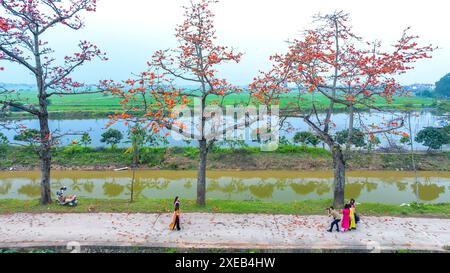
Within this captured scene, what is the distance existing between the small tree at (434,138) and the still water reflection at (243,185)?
2.33 m

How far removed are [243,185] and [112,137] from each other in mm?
9213

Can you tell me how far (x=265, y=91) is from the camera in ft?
37.7

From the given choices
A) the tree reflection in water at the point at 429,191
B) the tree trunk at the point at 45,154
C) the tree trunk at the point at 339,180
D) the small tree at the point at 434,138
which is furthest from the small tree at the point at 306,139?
the tree trunk at the point at 45,154

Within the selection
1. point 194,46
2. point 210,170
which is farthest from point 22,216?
point 210,170

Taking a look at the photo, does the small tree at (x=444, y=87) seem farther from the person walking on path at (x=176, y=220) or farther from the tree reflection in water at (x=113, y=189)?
the person walking on path at (x=176, y=220)

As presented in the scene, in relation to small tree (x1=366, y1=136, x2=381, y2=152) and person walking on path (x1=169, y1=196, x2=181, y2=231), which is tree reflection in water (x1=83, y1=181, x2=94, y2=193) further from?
small tree (x1=366, y1=136, x2=381, y2=152)

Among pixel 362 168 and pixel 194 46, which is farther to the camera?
pixel 362 168

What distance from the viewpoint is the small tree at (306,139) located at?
22.4 meters

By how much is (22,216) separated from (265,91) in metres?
7.83

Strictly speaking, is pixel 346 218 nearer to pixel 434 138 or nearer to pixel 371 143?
pixel 371 143

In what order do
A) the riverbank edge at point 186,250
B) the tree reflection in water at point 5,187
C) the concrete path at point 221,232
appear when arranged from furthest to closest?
the tree reflection in water at point 5,187
the concrete path at point 221,232
the riverbank edge at point 186,250

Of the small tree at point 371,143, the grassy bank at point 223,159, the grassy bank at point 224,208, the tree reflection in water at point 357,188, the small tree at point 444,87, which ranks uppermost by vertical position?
the small tree at point 444,87

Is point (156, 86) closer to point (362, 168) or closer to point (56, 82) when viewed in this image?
point (56, 82)

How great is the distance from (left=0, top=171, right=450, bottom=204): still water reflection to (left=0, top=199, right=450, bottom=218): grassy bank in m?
3.27
